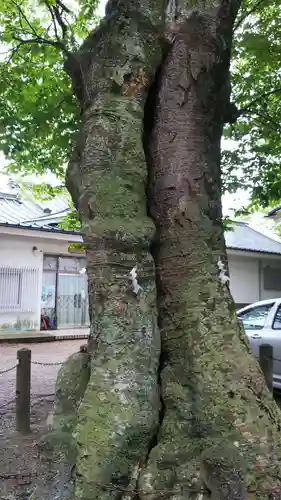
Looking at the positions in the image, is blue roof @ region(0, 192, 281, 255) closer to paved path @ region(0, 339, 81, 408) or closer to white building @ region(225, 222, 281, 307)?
white building @ region(225, 222, 281, 307)

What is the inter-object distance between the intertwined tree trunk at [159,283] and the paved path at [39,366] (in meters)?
5.21

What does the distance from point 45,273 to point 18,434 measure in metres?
11.9

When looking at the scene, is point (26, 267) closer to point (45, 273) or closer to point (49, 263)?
point (45, 273)

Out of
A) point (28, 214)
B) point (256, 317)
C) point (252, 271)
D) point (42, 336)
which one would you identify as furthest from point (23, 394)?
point (252, 271)

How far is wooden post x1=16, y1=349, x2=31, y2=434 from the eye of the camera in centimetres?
554

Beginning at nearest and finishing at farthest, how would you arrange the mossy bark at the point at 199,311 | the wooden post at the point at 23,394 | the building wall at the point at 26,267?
the mossy bark at the point at 199,311 → the wooden post at the point at 23,394 → the building wall at the point at 26,267

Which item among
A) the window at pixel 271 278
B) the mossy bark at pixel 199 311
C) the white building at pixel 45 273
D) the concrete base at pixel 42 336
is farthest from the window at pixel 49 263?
the mossy bark at pixel 199 311

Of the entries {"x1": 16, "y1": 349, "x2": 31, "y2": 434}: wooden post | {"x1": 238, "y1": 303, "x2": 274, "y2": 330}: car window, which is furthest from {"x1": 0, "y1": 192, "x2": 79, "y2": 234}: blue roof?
{"x1": 16, "y1": 349, "x2": 31, "y2": 434}: wooden post

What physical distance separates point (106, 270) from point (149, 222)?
1.48 feet

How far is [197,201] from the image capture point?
3270mm

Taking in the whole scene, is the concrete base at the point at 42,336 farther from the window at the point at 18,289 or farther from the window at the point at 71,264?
the window at the point at 71,264

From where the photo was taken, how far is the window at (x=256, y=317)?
820cm

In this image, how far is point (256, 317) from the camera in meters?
8.50

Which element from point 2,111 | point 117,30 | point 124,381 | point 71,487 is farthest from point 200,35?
point 2,111
